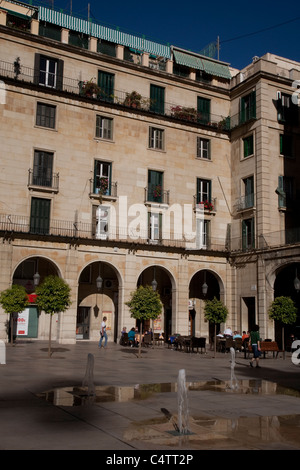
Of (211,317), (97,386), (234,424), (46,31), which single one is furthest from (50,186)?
(234,424)

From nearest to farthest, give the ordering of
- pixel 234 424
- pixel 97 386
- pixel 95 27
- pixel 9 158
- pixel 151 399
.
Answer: pixel 234 424 → pixel 151 399 → pixel 97 386 → pixel 9 158 → pixel 95 27

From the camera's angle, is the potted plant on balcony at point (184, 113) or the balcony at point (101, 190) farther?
the potted plant on balcony at point (184, 113)

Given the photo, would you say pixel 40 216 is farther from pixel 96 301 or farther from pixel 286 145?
pixel 286 145

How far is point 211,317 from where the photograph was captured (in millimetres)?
26641

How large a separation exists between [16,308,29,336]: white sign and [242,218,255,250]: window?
1589 cm

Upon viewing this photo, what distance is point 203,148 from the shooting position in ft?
119

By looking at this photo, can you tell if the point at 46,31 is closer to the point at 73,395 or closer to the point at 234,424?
the point at 73,395

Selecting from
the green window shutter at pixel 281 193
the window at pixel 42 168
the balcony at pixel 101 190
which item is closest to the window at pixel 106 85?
the balcony at pixel 101 190

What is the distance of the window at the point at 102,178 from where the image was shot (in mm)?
31891

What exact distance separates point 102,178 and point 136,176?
2599mm

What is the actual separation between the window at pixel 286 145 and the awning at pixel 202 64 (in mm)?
7859

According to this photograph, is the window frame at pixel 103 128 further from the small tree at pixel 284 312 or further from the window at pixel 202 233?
the small tree at pixel 284 312

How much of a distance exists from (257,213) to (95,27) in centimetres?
1760

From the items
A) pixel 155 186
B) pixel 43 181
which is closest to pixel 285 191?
pixel 155 186
